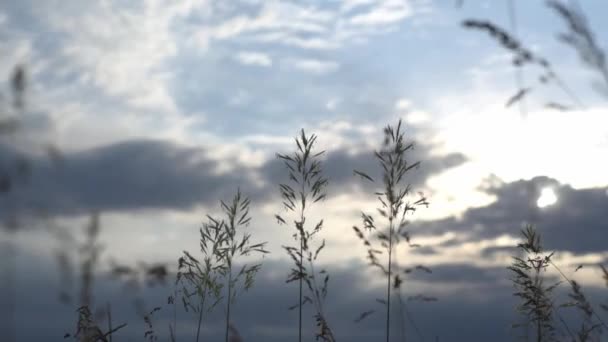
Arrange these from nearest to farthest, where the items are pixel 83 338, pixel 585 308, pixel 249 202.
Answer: pixel 83 338 < pixel 585 308 < pixel 249 202

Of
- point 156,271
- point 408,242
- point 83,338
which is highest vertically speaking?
point 408,242

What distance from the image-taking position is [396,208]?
5.08 metres

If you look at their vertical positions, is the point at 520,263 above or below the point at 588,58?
below

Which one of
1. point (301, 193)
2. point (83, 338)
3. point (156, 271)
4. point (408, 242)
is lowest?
point (83, 338)

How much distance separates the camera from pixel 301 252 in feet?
16.6

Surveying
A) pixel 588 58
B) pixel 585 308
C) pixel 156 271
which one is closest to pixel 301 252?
pixel 156 271

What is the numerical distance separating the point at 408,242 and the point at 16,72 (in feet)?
9.54

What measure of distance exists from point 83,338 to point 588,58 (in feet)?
10.2

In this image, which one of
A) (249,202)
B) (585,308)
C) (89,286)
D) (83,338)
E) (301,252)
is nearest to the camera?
(89,286)

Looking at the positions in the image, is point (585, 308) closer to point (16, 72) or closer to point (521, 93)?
point (521, 93)

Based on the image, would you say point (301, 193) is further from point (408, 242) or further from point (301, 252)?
point (408, 242)

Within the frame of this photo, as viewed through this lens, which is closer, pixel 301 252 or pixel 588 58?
pixel 588 58

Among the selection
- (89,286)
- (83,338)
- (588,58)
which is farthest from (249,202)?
(588,58)

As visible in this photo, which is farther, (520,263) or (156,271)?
(520,263)
